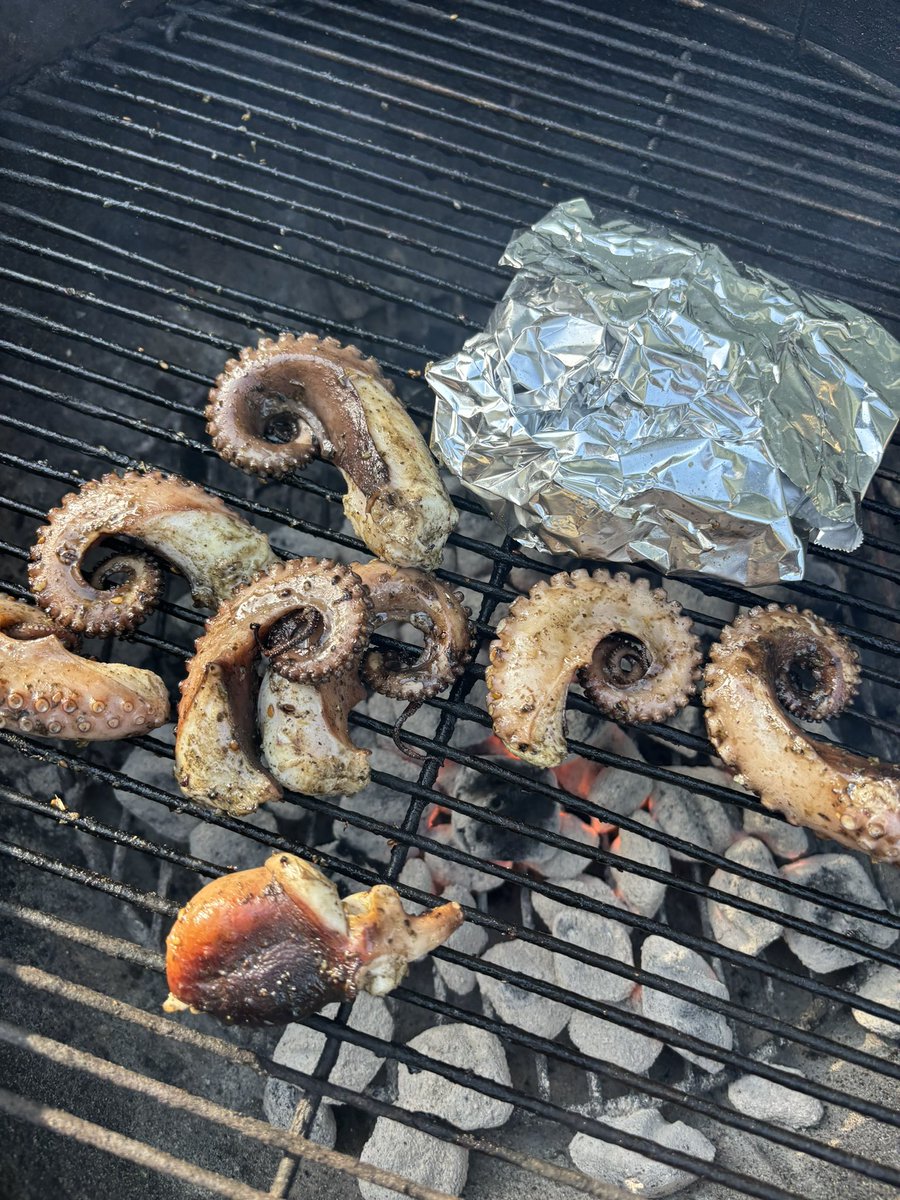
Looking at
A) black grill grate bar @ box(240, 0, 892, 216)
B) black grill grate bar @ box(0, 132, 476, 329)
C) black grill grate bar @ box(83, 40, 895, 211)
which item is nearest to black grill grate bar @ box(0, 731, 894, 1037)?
black grill grate bar @ box(0, 132, 476, 329)

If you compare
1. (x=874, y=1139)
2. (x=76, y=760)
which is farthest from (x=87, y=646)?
(x=874, y=1139)

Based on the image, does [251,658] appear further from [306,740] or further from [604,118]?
[604,118]

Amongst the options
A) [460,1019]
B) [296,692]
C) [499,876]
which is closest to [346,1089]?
[460,1019]

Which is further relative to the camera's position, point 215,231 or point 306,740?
point 215,231

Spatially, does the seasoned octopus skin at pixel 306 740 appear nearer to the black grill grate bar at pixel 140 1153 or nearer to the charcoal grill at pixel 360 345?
the charcoal grill at pixel 360 345

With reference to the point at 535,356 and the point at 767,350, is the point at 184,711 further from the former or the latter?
the point at 767,350

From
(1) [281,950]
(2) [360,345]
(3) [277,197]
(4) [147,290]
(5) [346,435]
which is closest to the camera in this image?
(1) [281,950]
